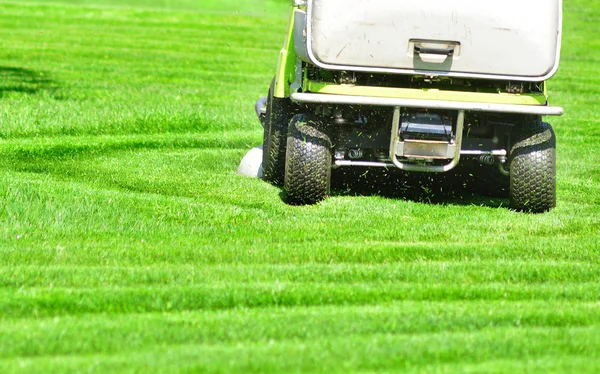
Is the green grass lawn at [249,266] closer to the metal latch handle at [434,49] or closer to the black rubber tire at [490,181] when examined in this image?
the black rubber tire at [490,181]

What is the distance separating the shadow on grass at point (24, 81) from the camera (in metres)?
15.5

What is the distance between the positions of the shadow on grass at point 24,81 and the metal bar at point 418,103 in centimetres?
808

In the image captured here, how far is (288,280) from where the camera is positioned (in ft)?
18.3

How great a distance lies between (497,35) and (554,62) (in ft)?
1.56

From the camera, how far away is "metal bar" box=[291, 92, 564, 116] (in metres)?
7.57

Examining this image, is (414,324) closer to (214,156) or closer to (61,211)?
(61,211)

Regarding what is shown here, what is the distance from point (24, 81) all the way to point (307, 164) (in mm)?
9984

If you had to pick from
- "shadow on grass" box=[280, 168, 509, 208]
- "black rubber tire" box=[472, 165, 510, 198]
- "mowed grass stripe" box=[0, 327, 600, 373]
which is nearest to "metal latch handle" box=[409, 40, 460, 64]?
"shadow on grass" box=[280, 168, 509, 208]

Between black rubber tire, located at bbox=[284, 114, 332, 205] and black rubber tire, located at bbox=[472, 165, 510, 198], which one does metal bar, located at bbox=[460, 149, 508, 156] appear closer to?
black rubber tire, located at bbox=[472, 165, 510, 198]

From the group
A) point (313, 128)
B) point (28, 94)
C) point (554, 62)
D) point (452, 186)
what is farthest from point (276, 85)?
point (28, 94)

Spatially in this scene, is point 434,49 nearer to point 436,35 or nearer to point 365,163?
point 436,35

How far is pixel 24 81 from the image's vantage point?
1666 cm

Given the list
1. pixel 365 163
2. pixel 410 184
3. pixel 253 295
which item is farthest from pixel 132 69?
pixel 253 295

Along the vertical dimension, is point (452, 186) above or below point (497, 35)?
below
